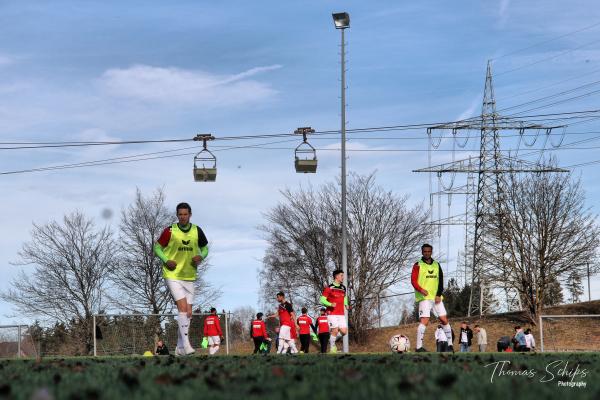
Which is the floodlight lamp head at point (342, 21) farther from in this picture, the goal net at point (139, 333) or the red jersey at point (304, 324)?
the goal net at point (139, 333)

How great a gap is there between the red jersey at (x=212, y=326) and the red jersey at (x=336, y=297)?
10220 millimetres

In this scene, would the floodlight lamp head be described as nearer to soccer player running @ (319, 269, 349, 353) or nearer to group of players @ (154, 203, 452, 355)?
group of players @ (154, 203, 452, 355)

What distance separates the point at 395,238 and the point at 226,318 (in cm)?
2261

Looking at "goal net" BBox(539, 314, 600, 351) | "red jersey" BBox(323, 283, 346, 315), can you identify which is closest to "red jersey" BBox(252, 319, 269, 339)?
"red jersey" BBox(323, 283, 346, 315)

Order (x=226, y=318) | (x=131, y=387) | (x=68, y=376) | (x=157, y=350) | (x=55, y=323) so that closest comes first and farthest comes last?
1. (x=131, y=387)
2. (x=68, y=376)
3. (x=157, y=350)
4. (x=226, y=318)
5. (x=55, y=323)

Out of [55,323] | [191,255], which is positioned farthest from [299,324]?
[55,323]

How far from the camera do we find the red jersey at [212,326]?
2968 cm

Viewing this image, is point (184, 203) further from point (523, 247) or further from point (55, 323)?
point (55, 323)

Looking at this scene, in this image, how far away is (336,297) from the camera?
19922 mm

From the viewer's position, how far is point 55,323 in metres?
56.6

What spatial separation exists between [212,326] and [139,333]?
312 centimetres

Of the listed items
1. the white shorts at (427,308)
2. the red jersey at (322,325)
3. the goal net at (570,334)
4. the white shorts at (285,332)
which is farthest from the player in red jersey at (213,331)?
the goal net at (570,334)

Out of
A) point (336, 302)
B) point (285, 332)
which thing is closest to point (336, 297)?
point (336, 302)

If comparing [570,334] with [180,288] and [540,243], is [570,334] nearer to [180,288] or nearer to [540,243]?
[540,243]
